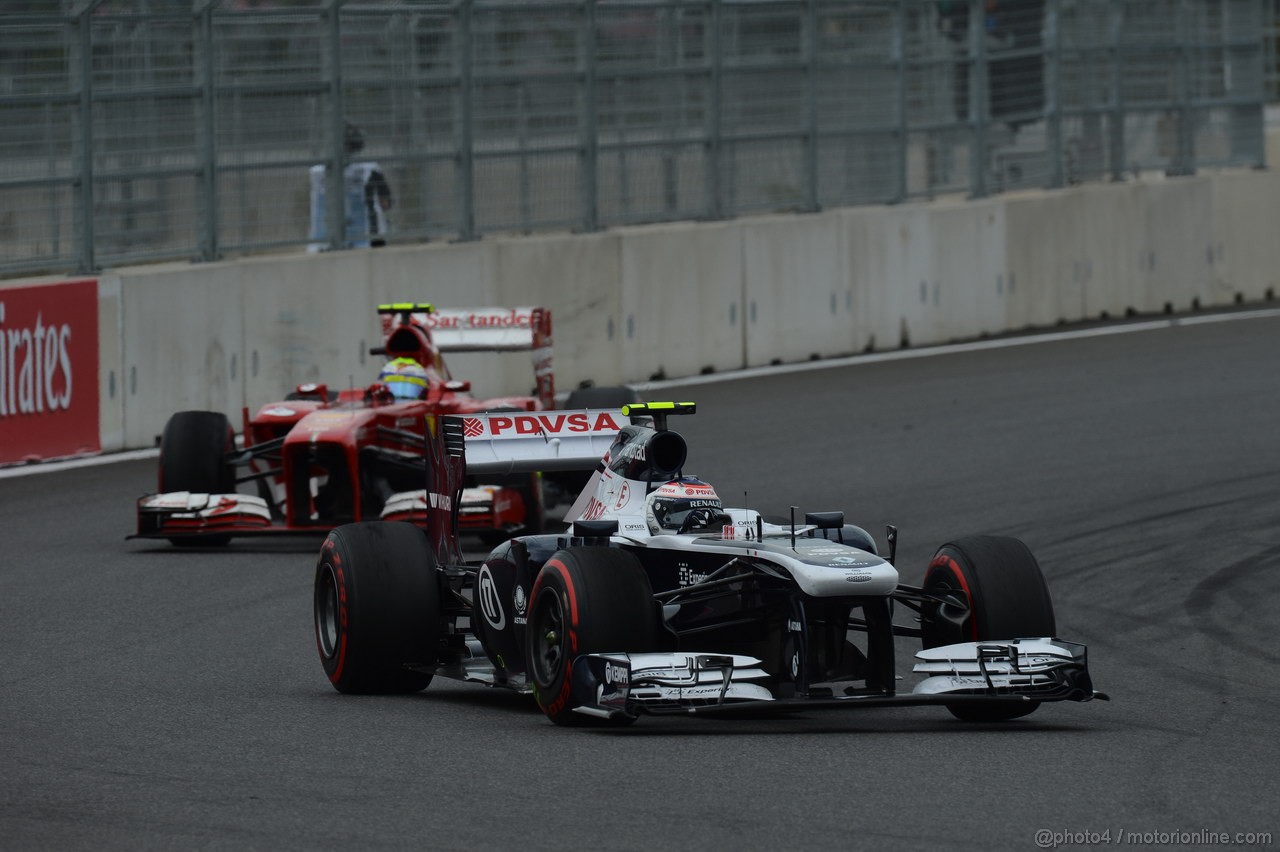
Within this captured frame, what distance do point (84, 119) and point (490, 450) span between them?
8454mm

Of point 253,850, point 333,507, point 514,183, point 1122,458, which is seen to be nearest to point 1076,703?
point 253,850

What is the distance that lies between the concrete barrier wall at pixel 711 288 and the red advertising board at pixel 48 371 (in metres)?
0.20

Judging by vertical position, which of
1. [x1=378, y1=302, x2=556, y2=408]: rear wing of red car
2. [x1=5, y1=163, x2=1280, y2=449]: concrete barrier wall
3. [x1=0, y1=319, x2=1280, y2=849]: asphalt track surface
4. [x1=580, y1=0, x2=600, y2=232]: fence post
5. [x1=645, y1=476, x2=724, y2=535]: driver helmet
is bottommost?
[x1=0, y1=319, x2=1280, y2=849]: asphalt track surface

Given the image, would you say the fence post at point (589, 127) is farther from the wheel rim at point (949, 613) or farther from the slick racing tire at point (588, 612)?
the slick racing tire at point (588, 612)

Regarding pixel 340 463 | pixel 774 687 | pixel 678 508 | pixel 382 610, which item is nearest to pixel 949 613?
pixel 774 687

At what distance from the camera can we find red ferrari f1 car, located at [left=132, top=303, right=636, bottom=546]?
523 inches

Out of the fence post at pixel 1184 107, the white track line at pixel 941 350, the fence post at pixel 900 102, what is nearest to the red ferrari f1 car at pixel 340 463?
the white track line at pixel 941 350

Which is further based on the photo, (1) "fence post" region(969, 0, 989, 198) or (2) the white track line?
(1) "fence post" region(969, 0, 989, 198)

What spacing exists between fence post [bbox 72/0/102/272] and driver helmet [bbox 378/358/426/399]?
4046 millimetres

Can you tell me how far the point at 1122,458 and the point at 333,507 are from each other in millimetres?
5852

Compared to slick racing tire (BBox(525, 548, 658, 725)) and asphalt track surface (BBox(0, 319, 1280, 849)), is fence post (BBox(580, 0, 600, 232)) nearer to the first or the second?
asphalt track surface (BBox(0, 319, 1280, 849))

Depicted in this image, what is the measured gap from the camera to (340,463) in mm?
13516

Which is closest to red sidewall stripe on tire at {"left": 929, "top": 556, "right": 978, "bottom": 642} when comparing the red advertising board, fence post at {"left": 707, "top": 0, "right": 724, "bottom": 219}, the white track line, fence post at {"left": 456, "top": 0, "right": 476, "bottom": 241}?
the red advertising board

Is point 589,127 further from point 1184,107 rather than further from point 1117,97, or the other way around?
point 1184,107
